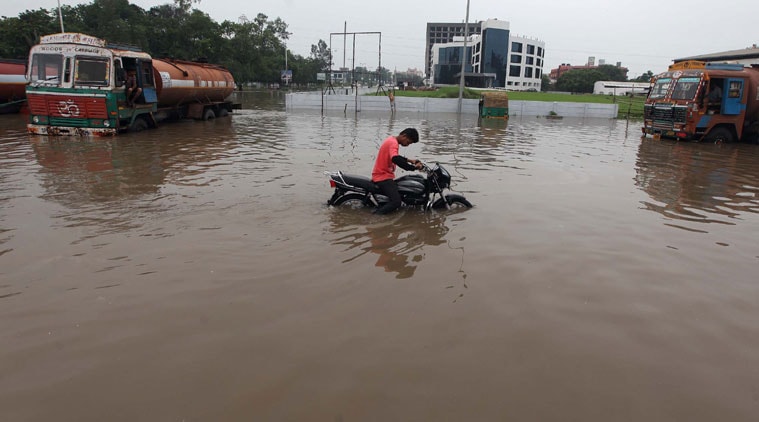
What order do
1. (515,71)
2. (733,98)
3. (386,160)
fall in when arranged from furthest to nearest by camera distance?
(515,71)
(733,98)
(386,160)

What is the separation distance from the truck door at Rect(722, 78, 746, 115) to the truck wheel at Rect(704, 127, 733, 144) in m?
0.73


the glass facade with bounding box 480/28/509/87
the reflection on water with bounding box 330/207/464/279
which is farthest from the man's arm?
the glass facade with bounding box 480/28/509/87

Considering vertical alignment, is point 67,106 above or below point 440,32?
below

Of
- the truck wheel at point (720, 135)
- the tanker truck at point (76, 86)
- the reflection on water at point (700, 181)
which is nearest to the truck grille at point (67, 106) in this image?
the tanker truck at point (76, 86)

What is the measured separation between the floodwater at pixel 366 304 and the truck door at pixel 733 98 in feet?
39.9

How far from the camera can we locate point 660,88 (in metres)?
21.0

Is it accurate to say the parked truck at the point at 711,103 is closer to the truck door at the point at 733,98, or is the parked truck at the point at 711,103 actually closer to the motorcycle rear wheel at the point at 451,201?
the truck door at the point at 733,98

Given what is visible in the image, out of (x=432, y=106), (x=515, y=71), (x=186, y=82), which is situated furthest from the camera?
(x=515, y=71)

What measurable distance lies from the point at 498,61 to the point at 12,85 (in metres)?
94.2

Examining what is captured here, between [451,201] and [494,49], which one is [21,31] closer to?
[451,201]

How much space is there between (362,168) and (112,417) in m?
9.19

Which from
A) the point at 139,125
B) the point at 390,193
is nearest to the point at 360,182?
the point at 390,193

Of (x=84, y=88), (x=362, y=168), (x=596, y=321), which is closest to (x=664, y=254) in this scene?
(x=596, y=321)

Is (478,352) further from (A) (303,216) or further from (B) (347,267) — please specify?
(A) (303,216)
